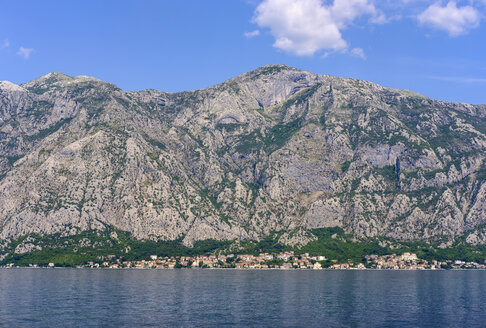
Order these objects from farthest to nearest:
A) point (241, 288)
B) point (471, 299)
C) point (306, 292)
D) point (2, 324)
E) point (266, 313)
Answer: point (241, 288) → point (306, 292) → point (471, 299) → point (266, 313) → point (2, 324)

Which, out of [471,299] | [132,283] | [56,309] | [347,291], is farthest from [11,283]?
[471,299]

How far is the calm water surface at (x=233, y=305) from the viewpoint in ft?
301

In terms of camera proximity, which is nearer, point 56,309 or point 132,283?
point 56,309

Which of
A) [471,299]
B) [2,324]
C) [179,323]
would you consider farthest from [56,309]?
[471,299]

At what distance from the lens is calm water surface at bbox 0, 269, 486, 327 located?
3615 inches

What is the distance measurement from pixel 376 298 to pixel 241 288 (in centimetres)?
4308

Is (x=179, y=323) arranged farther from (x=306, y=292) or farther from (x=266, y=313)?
(x=306, y=292)

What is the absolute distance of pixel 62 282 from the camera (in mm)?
162750

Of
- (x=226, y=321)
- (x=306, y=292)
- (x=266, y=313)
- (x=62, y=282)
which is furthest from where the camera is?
(x=62, y=282)

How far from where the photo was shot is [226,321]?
3639 inches

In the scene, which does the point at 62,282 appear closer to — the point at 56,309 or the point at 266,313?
the point at 56,309

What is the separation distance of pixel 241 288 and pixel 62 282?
61.3 metres

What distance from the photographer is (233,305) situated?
4444 inches

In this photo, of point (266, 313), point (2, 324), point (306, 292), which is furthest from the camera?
point (306, 292)
